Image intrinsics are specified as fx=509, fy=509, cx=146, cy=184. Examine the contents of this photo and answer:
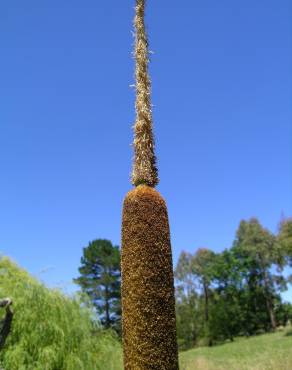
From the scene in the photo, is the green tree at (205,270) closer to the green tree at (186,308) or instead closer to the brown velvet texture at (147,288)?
the green tree at (186,308)

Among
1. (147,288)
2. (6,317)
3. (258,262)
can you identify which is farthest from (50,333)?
(258,262)

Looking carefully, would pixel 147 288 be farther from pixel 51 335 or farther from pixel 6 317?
pixel 51 335

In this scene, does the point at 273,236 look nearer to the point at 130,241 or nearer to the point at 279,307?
the point at 279,307

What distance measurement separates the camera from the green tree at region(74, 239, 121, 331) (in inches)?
1676

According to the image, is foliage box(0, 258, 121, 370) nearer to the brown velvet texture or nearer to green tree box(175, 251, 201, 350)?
the brown velvet texture

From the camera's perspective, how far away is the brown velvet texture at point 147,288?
6242 mm

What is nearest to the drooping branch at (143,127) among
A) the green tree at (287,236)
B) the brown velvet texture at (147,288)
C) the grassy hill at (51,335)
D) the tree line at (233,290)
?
the brown velvet texture at (147,288)

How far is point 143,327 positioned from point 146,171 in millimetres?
2176

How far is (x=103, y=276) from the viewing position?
4344cm

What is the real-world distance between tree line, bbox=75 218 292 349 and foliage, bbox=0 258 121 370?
1196 inches

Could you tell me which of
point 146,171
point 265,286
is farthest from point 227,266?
point 146,171

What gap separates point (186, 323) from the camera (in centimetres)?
4934

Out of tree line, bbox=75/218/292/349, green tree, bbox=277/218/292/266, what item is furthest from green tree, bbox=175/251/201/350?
green tree, bbox=277/218/292/266

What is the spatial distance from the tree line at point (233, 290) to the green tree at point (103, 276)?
15 centimetres
